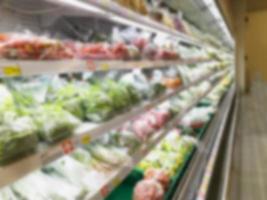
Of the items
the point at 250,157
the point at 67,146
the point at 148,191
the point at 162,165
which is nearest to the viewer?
the point at 67,146

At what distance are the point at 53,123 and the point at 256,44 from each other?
12.4m

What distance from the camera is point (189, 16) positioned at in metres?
5.31

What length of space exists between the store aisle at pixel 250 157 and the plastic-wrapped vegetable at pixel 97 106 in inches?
74.4

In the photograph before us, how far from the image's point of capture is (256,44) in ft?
41.5

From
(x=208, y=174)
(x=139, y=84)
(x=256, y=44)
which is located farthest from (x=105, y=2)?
(x=256, y=44)

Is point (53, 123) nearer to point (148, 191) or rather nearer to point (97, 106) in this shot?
point (97, 106)

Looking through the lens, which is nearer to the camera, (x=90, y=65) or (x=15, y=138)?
(x=15, y=138)

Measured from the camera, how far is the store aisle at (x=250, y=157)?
11.1ft

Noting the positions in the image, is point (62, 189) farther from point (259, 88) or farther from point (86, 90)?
point (259, 88)

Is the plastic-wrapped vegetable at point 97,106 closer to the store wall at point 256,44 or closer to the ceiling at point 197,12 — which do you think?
the ceiling at point 197,12

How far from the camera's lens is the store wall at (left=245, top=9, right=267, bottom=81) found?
12523mm

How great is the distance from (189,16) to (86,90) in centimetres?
377

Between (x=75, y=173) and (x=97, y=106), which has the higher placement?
(x=97, y=106)

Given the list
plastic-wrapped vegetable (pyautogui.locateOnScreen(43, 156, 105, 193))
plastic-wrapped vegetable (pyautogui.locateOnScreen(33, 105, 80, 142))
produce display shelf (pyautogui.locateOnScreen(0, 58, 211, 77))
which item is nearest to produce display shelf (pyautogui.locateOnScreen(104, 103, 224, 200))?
plastic-wrapped vegetable (pyautogui.locateOnScreen(43, 156, 105, 193))
